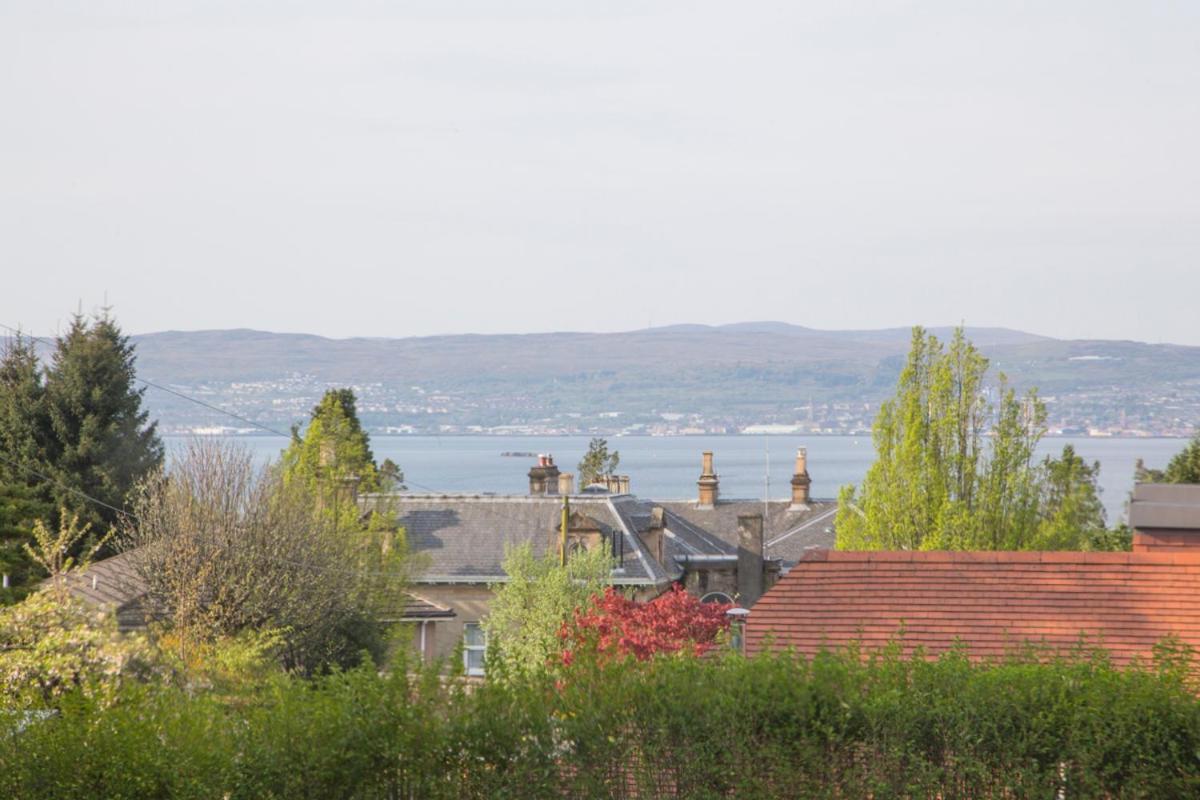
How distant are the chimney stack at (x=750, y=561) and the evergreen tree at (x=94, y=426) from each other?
68.7 ft

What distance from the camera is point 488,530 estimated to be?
52469mm

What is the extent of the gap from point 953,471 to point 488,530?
23769 millimetres

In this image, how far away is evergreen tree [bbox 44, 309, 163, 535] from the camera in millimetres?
52562

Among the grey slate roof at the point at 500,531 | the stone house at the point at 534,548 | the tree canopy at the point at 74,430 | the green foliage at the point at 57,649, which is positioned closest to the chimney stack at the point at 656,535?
the stone house at the point at 534,548

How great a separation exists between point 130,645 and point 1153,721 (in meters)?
16.1

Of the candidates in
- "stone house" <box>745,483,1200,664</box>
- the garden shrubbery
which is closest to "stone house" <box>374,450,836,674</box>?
"stone house" <box>745,483,1200,664</box>

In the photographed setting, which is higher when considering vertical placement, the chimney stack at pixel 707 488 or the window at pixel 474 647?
the chimney stack at pixel 707 488

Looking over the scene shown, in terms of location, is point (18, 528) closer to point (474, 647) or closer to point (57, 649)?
point (474, 647)

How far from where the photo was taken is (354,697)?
15078mm

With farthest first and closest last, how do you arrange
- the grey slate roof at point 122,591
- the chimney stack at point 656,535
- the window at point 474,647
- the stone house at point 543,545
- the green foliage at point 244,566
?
1. the chimney stack at point 656,535
2. the stone house at point 543,545
3. the window at point 474,647
4. the grey slate roof at point 122,591
5. the green foliage at point 244,566

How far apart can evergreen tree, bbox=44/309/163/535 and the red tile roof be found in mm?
35544

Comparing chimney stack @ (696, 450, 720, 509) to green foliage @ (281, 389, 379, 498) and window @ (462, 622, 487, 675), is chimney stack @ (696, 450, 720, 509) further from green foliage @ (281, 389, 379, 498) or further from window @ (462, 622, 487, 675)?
window @ (462, 622, 487, 675)

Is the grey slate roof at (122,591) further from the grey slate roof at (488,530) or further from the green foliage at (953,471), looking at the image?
the green foliage at (953,471)

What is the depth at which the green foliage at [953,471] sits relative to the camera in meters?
31.0
